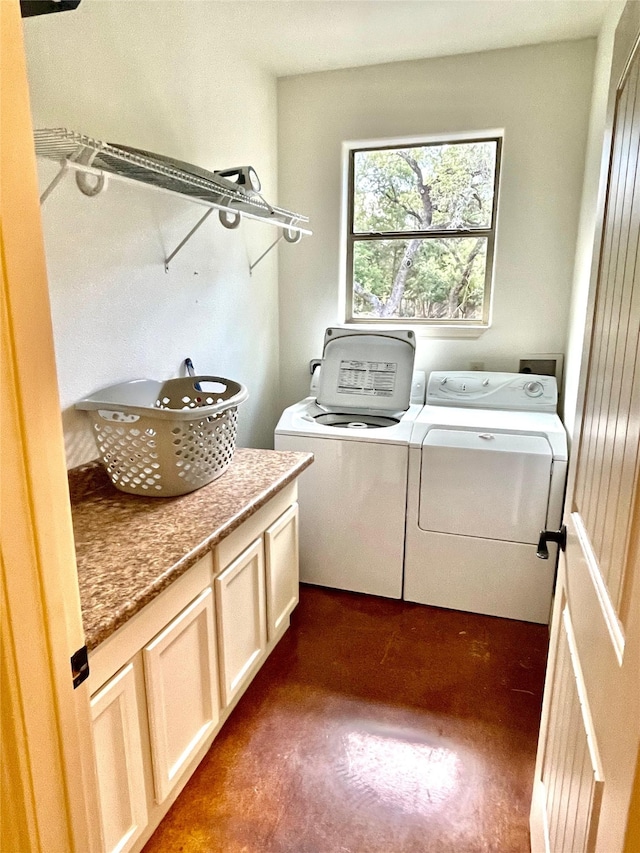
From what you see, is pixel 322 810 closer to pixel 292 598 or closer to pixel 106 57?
pixel 292 598

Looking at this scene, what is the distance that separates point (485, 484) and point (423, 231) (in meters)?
1.46

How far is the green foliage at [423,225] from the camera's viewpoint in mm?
2879

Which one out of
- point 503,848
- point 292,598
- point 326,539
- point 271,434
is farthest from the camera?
point 271,434

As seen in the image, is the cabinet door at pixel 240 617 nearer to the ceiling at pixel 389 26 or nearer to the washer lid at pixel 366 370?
the washer lid at pixel 366 370

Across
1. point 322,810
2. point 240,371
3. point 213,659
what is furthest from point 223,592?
point 240,371

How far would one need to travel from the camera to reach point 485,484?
2.37 m

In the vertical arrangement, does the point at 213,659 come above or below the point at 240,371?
below

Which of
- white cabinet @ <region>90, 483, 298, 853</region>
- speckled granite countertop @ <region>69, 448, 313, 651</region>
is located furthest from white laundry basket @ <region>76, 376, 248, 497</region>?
white cabinet @ <region>90, 483, 298, 853</region>

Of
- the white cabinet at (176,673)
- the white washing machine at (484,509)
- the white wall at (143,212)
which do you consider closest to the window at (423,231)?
the white wall at (143,212)

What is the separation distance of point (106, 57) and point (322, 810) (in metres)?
2.37

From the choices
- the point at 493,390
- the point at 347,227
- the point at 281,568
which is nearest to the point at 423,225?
the point at 347,227

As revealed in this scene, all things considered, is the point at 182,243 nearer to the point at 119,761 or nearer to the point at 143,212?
the point at 143,212

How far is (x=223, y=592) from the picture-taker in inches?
63.6

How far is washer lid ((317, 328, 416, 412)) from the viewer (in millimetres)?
2781
